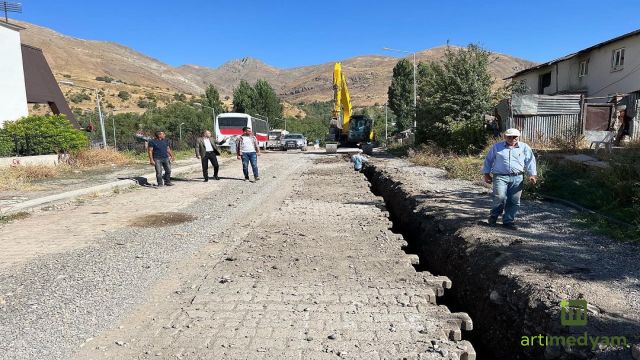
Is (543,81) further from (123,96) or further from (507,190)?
(123,96)

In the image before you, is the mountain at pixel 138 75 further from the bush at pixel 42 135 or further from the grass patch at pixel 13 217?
the grass patch at pixel 13 217

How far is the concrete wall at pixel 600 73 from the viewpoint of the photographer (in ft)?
60.0

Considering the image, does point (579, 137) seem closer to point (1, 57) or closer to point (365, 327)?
point (365, 327)

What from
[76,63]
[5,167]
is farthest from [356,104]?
[5,167]

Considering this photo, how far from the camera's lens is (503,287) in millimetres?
4383

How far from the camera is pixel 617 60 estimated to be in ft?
63.9

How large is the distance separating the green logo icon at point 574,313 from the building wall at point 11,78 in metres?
21.7

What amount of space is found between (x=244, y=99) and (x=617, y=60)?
50.0 meters

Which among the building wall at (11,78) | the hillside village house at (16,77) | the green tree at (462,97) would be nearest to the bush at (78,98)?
the hillside village house at (16,77)

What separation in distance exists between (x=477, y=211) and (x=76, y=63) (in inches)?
4339

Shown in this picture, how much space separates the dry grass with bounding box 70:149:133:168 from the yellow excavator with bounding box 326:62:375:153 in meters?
12.0

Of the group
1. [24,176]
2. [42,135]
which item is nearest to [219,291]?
[24,176]

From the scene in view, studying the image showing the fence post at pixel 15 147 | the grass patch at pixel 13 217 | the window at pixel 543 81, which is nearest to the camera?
the grass patch at pixel 13 217

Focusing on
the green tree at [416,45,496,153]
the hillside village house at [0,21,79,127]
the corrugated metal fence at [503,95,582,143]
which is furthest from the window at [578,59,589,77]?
the hillside village house at [0,21,79,127]
